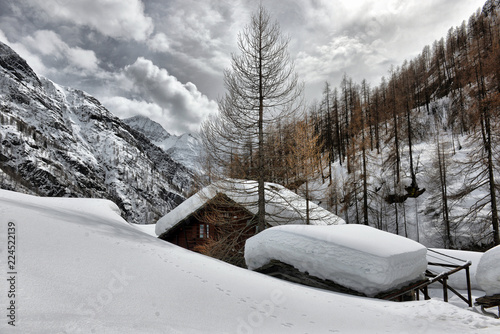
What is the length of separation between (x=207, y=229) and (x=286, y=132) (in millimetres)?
8077

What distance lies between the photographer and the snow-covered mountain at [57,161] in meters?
109

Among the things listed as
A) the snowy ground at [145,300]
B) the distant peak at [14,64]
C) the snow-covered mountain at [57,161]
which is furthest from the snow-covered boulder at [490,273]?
the distant peak at [14,64]

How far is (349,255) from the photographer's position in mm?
5223

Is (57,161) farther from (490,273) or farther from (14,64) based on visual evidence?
(490,273)

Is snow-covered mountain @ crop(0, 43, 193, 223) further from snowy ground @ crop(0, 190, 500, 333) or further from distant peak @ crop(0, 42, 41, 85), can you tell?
snowy ground @ crop(0, 190, 500, 333)

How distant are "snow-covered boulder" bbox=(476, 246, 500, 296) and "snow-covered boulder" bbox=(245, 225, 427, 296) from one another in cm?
181

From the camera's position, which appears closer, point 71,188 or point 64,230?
point 64,230

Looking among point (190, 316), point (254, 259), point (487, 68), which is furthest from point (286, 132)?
point (487, 68)

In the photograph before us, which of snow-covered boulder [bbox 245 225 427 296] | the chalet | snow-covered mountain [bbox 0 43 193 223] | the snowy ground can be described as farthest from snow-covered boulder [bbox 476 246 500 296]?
snow-covered mountain [bbox 0 43 193 223]

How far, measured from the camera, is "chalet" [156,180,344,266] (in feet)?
34.7

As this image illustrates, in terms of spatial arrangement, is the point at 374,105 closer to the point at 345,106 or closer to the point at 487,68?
the point at 345,106

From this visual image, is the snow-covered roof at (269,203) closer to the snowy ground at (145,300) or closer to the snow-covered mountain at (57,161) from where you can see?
the snowy ground at (145,300)

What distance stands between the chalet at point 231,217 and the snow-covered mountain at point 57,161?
337 ft

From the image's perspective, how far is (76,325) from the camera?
1633 millimetres
